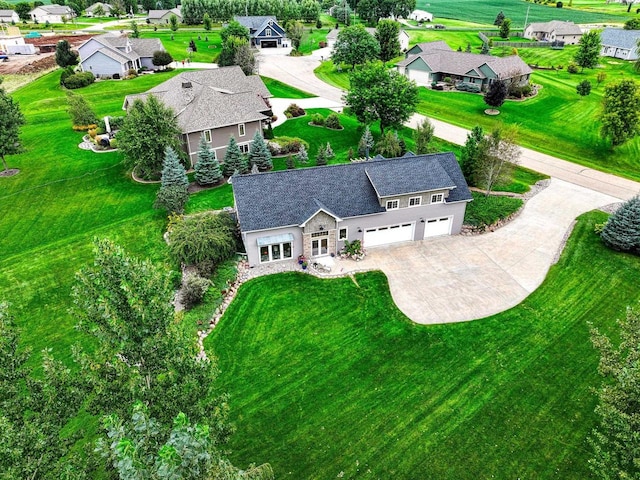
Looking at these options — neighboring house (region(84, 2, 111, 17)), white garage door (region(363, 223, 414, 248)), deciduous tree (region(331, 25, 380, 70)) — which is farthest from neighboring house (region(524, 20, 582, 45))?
neighboring house (region(84, 2, 111, 17))

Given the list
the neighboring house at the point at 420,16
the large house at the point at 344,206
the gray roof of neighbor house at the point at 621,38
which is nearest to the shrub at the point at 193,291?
the large house at the point at 344,206

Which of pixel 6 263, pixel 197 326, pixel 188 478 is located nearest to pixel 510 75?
pixel 197 326

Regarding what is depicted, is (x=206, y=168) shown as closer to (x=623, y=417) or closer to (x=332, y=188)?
(x=332, y=188)

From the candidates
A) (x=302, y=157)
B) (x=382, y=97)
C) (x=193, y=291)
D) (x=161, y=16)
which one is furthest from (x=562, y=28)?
(x=193, y=291)

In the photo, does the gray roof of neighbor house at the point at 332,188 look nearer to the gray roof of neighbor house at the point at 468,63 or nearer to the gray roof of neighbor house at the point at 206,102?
the gray roof of neighbor house at the point at 206,102

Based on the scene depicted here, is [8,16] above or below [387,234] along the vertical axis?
above

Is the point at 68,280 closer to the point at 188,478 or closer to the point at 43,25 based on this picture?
the point at 188,478
